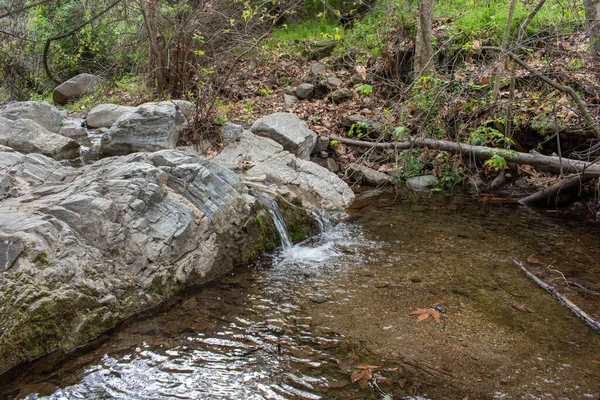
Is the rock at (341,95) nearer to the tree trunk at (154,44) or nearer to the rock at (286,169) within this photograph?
the rock at (286,169)

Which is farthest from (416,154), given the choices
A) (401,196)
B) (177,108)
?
(177,108)

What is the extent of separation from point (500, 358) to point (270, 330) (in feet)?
6.21

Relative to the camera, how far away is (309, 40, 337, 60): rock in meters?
13.3

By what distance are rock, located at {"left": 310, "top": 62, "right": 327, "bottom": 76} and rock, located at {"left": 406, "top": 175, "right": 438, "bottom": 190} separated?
4.49m

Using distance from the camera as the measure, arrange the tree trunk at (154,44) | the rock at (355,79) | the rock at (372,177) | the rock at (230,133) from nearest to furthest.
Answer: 1. the rock at (230,133)
2. the rock at (372,177)
3. the tree trunk at (154,44)
4. the rock at (355,79)

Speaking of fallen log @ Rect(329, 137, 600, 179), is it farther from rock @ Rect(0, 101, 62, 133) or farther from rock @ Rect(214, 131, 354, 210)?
rock @ Rect(0, 101, 62, 133)

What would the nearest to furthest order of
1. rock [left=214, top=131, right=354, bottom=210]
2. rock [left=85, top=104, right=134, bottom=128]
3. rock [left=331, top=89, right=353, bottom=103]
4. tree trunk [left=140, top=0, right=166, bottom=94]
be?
rock [left=214, top=131, right=354, bottom=210], tree trunk [left=140, top=0, right=166, bottom=94], rock [left=85, top=104, right=134, bottom=128], rock [left=331, top=89, right=353, bottom=103]

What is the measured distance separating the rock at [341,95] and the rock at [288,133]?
2180 millimetres

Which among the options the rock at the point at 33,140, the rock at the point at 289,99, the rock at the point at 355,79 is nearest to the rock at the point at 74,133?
the rock at the point at 33,140

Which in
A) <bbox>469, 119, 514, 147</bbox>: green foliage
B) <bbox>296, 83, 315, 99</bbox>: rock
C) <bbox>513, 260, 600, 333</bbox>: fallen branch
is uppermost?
<bbox>296, 83, 315, 99</bbox>: rock

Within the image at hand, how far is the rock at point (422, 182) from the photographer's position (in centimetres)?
912

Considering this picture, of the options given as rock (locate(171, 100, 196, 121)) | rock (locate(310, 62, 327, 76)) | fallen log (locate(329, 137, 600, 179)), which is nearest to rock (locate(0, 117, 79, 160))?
rock (locate(171, 100, 196, 121))

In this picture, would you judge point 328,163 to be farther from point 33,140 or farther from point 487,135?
point 33,140

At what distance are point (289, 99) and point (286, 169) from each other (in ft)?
13.1
